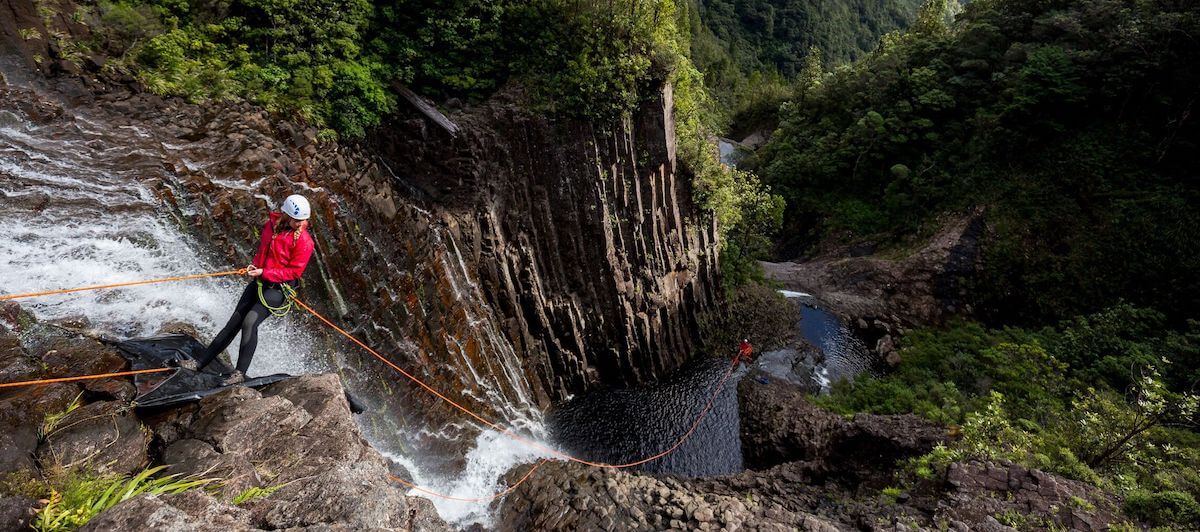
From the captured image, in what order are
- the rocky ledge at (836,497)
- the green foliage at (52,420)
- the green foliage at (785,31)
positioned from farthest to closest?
the green foliage at (785,31)
the rocky ledge at (836,497)
the green foliage at (52,420)

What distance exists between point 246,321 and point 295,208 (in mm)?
1479

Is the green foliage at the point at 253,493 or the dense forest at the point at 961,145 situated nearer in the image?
the green foliage at the point at 253,493

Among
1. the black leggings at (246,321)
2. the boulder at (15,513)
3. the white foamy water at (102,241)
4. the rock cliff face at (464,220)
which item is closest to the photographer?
the boulder at (15,513)

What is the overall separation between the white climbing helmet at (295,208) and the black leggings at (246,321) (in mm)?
880

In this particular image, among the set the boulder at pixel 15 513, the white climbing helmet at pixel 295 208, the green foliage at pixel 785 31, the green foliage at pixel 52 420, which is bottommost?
the green foliage at pixel 52 420

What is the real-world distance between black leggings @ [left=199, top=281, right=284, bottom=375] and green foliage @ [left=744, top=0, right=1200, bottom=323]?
75.2 feet

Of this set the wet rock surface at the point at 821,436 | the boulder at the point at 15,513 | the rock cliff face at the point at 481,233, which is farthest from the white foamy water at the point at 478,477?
the wet rock surface at the point at 821,436

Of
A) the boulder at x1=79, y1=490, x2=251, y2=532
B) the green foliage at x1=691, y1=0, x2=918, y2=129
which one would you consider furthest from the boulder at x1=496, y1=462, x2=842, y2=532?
the green foliage at x1=691, y1=0, x2=918, y2=129

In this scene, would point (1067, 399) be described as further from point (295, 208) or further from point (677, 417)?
point (295, 208)

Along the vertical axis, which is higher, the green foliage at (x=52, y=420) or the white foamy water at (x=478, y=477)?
the green foliage at (x=52, y=420)

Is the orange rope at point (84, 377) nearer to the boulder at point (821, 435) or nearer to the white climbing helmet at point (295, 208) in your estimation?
the white climbing helmet at point (295, 208)

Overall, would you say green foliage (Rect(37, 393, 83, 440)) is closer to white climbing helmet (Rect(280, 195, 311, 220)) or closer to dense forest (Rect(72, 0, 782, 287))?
white climbing helmet (Rect(280, 195, 311, 220))

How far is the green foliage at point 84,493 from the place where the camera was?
9.78ft

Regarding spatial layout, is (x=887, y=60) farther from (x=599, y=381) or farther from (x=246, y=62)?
(x=246, y=62)
